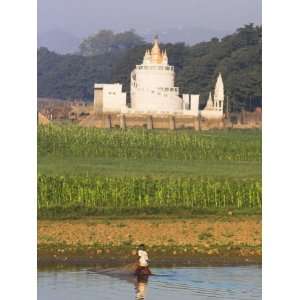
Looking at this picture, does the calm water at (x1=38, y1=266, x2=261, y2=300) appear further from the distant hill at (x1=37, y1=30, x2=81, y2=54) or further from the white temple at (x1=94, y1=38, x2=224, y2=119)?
the white temple at (x1=94, y1=38, x2=224, y2=119)

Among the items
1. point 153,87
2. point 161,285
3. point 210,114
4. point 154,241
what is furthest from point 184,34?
point 161,285

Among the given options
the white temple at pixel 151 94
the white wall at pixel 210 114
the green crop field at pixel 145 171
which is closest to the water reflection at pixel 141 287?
the green crop field at pixel 145 171

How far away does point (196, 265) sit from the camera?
13.2m

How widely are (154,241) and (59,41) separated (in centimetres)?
304

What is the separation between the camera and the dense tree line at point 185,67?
1688 cm

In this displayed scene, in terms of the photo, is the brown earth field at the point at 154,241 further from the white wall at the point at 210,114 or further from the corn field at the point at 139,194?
the white wall at the point at 210,114

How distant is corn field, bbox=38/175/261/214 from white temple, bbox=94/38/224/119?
841 mm

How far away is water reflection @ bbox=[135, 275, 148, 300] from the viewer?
469 inches

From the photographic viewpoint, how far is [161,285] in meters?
12.2

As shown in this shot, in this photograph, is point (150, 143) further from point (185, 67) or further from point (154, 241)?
point (154, 241)

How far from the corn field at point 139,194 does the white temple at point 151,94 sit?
84cm
